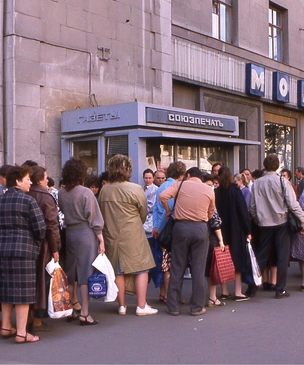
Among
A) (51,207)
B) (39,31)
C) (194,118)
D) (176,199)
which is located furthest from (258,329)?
(39,31)

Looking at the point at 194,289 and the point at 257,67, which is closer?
the point at 194,289

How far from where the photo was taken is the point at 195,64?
1633 cm

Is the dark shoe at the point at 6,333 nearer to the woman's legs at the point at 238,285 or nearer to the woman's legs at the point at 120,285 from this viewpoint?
the woman's legs at the point at 120,285

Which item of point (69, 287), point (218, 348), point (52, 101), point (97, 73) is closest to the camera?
point (218, 348)

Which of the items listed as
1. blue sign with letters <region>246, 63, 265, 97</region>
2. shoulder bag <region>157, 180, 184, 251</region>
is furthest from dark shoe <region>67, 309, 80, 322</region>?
blue sign with letters <region>246, 63, 265, 97</region>

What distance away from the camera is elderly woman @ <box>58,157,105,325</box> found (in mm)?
7145

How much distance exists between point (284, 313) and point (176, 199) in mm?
1936

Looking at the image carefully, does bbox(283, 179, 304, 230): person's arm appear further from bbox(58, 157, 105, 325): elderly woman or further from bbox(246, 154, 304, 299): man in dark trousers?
bbox(58, 157, 105, 325): elderly woman

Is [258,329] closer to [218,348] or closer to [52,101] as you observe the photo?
[218,348]

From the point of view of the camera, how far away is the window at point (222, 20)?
17.7 m

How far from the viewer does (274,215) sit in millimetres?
8844

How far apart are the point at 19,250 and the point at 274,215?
157 inches

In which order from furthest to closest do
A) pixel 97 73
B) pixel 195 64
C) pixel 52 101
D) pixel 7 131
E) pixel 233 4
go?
pixel 233 4, pixel 195 64, pixel 97 73, pixel 52 101, pixel 7 131

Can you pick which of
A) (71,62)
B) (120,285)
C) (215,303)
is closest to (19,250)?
(120,285)
